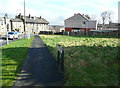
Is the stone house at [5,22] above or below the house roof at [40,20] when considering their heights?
below

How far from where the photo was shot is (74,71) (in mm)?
5621

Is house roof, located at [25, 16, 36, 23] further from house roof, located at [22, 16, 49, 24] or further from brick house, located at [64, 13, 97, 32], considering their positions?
brick house, located at [64, 13, 97, 32]

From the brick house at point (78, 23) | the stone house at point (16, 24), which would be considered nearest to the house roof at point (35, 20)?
the stone house at point (16, 24)

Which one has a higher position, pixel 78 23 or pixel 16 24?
pixel 16 24

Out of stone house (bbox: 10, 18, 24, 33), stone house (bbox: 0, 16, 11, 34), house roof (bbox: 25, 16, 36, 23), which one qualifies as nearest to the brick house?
stone house (bbox: 0, 16, 11, 34)

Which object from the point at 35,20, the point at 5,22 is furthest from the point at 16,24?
the point at 5,22

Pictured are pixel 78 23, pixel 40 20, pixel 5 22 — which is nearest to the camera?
pixel 5 22

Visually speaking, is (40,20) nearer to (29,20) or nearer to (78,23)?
(29,20)

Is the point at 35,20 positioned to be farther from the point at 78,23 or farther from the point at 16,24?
the point at 78,23

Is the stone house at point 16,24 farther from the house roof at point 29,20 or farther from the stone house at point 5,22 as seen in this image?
the stone house at point 5,22

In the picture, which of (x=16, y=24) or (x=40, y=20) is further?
(x=40, y=20)

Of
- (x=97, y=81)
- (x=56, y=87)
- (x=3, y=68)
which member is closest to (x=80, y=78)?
(x=97, y=81)

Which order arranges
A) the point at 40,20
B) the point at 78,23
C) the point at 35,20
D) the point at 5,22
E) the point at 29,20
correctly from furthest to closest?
1. the point at 40,20
2. the point at 35,20
3. the point at 29,20
4. the point at 78,23
5. the point at 5,22

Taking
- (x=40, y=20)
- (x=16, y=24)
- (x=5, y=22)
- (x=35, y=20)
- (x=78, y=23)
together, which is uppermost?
(x=40, y=20)
